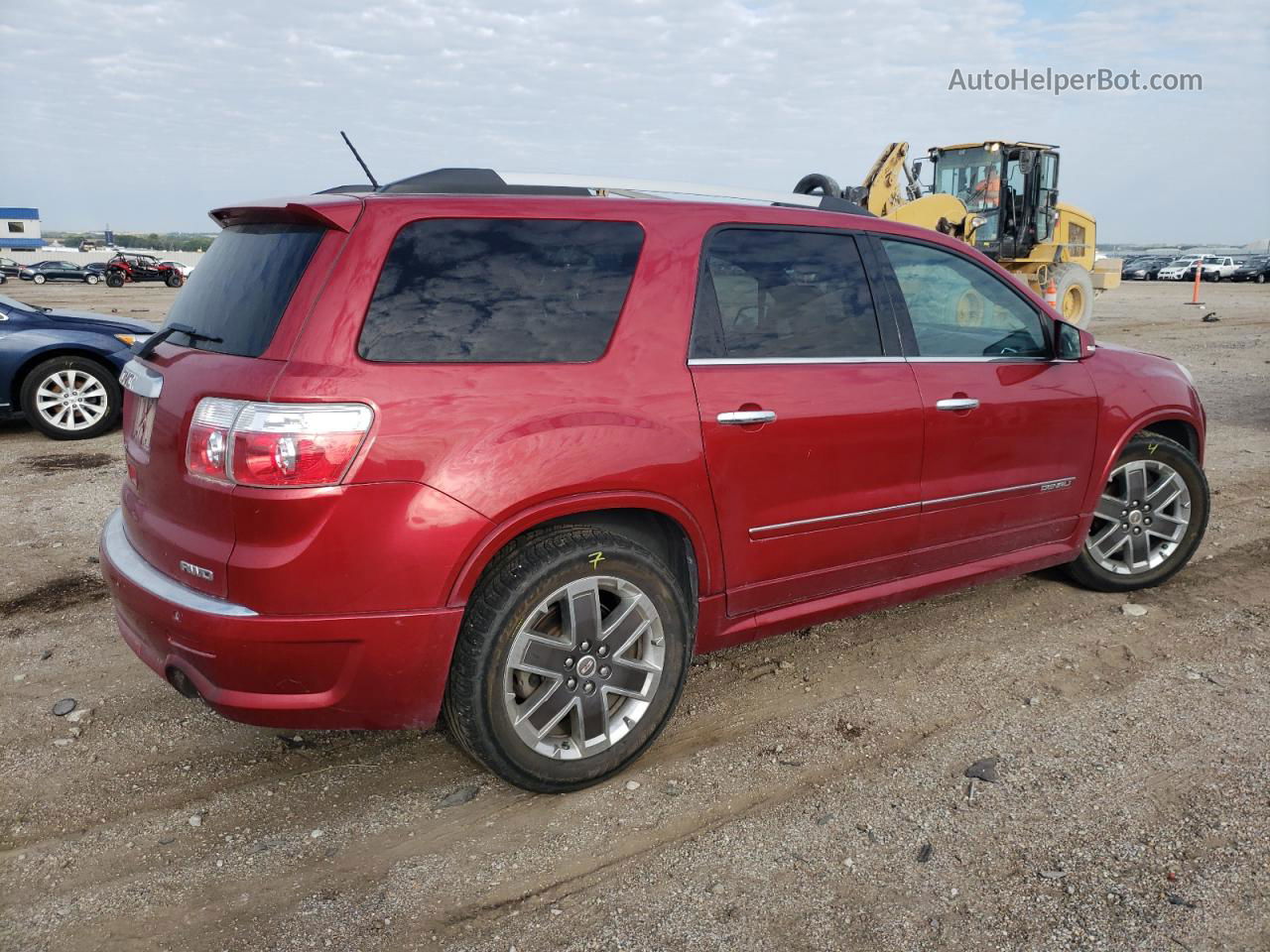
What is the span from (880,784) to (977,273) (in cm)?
213

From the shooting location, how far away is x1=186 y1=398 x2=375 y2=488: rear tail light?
8.52 ft

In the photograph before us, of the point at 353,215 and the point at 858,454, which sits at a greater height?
the point at 353,215

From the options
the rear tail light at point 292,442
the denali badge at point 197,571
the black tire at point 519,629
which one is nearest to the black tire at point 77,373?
the denali badge at point 197,571

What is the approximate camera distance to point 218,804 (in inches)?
122

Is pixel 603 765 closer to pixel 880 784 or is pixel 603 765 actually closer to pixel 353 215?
pixel 880 784

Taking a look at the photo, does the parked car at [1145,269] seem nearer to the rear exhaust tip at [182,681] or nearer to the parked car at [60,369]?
the parked car at [60,369]

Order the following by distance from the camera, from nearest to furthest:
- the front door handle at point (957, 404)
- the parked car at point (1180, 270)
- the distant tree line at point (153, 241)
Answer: the front door handle at point (957, 404), the parked car at point (1180, 270), the distant tree line at point (153, 241)

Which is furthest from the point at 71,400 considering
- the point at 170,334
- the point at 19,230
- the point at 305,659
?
the point at 19,230

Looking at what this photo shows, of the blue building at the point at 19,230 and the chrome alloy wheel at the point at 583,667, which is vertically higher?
the blue building at the point at 19,230

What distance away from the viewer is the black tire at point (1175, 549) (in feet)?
15.4

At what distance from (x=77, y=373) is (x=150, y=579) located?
22.2 feet

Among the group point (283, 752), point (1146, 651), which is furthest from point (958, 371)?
point (283, 752)

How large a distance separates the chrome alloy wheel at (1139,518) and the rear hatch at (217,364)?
360 centimetres

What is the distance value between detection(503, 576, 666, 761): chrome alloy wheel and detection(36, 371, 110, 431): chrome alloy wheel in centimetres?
730
